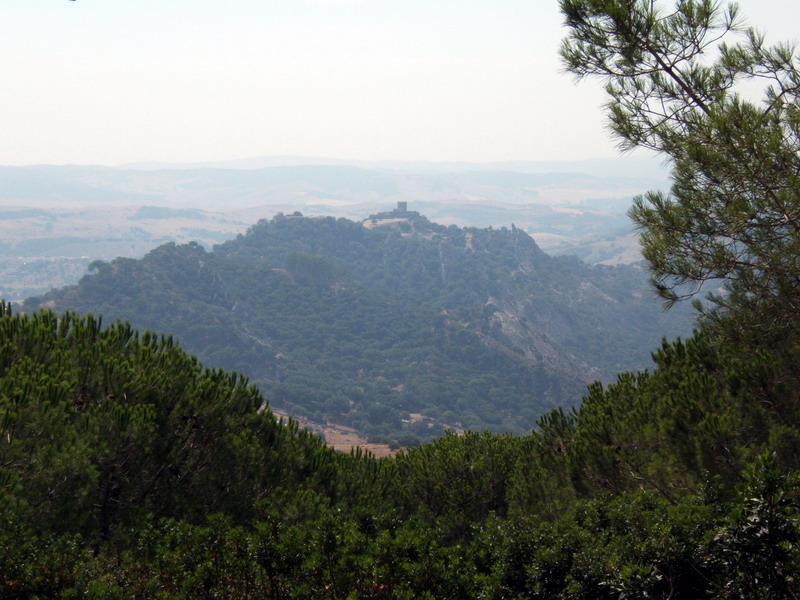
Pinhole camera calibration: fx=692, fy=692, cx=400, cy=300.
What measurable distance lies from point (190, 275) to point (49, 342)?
184 m

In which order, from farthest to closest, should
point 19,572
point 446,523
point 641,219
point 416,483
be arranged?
1. point 416,483
2. point 446,523
3. point 641,219
4. point 19,572

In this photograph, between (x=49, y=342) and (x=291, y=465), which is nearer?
(x=49, y=342)

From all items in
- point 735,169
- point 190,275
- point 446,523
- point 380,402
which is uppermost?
point 735,169

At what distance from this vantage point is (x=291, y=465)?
45.3 ft

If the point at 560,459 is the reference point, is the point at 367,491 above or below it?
below

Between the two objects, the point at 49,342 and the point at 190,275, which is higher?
the point at 49,342

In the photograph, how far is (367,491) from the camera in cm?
1528

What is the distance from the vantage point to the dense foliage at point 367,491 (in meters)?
6.60

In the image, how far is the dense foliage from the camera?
6.60 m

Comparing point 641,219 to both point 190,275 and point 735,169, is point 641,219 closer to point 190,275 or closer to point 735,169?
point 735,169

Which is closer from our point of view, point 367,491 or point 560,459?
point 560,459

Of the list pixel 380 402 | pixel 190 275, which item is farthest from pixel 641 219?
pixel 190 275

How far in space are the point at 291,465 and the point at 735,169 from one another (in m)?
9.51

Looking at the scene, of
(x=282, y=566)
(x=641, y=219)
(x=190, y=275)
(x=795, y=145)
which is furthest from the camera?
(x=190, y=275)
